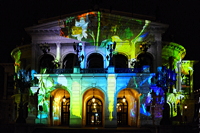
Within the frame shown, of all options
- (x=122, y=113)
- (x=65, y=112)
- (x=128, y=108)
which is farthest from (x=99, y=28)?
(x=65, y=112)

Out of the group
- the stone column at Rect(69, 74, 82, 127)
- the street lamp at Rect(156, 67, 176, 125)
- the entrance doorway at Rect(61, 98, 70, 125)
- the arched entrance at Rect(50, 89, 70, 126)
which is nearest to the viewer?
the street lamp at Rect(156, 67, 176, 125)

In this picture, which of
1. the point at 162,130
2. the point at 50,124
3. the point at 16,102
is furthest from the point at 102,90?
the point at 16,102

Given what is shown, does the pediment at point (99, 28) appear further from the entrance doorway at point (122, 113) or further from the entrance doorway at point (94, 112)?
the entrance doorway at point (122, 113)

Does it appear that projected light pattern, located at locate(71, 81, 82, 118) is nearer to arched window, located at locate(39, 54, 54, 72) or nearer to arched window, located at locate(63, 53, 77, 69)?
arched window, located at locate(63, 53, 77, 69)

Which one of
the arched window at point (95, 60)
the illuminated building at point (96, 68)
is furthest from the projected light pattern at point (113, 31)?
the arched window at point (95, 60)

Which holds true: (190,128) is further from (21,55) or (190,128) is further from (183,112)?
(21,55)

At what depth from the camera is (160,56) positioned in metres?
47.7

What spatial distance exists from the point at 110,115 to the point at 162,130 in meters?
10.9

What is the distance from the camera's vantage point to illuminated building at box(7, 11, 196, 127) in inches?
1753

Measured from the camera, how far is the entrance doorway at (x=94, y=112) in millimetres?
47219

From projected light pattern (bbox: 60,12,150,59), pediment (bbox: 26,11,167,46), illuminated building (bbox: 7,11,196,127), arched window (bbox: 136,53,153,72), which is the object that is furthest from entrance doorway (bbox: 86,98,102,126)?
arched window (bbox: 136,53,153,72)

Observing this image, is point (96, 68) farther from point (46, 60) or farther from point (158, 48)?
point (158, 48)

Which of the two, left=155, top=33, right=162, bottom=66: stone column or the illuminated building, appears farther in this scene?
left=155, top=33, right=162, bottom=66: stone column

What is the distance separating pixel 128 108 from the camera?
48531 millimetres
